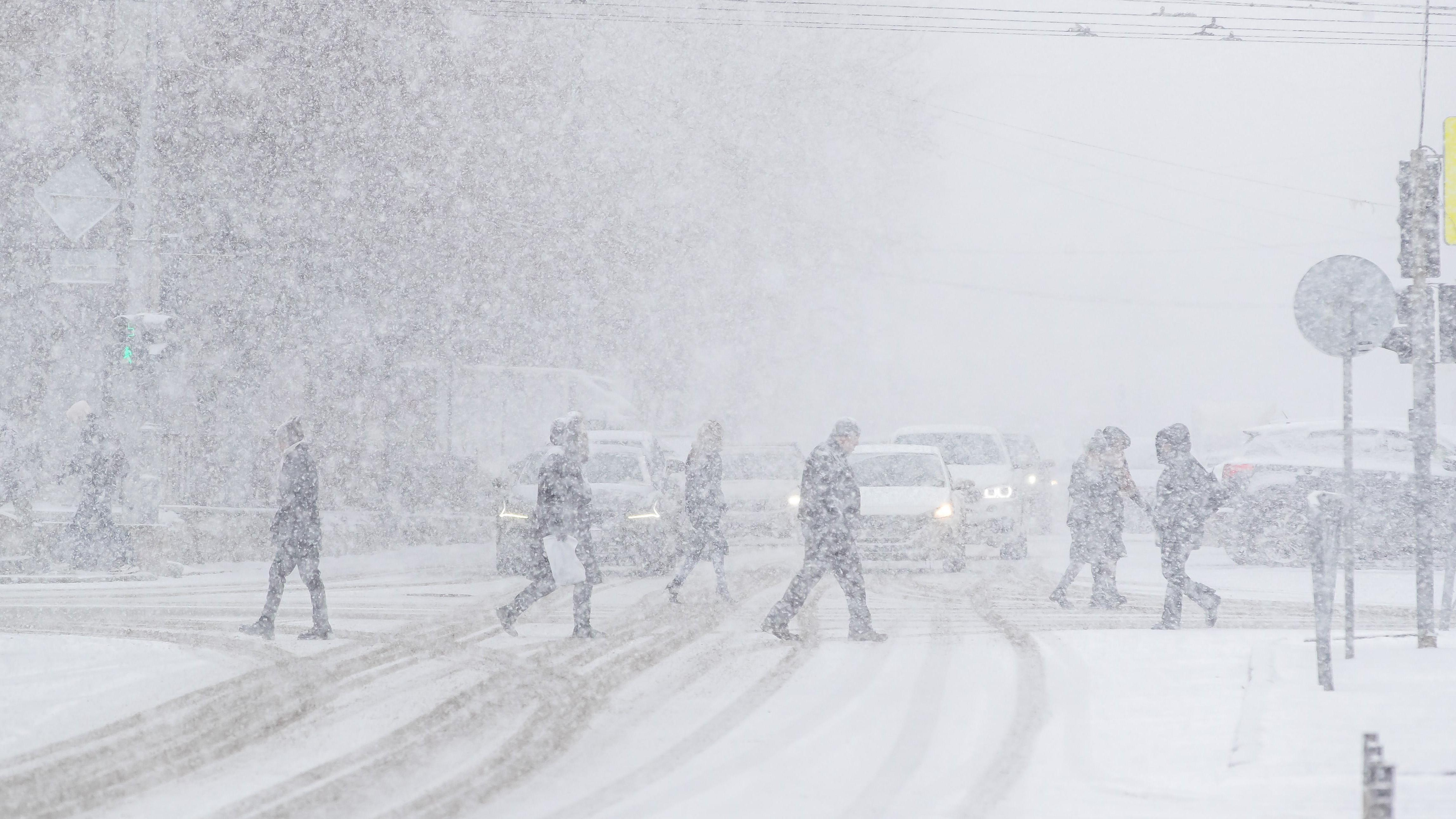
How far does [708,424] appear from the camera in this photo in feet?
47.5

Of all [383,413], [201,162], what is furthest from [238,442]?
[201,162]

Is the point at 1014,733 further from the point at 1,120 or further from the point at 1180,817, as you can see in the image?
the point at 1,120

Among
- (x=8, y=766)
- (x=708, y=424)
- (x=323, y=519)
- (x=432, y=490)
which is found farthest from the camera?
(x=432, y=490)

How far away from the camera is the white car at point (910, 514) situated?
1841cm

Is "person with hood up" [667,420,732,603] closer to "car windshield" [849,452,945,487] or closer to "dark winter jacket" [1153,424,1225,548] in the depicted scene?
"dark winter jacket" [1153,424,1225,548]

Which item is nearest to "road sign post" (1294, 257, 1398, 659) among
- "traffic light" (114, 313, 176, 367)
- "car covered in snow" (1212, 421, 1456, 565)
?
"car covered in snow" (1212, 421, 1456, 565)

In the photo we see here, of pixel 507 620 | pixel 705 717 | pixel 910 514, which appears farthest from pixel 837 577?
pixel 910 514

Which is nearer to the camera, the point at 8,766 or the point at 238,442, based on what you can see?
the point at 8,766

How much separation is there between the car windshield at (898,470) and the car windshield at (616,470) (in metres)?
2.50

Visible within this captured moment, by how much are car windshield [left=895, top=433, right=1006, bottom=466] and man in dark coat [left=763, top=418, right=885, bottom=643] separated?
439 inches

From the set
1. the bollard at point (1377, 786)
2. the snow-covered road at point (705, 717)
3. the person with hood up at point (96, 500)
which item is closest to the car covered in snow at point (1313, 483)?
the snow-covered road at point (705, 717)

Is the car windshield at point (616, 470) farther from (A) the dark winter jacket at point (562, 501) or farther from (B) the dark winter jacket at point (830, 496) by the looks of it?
(B) the dark winter jacket at point (830, 496)

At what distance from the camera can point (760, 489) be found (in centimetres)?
2289

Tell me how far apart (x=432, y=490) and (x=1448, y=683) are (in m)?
20.1
